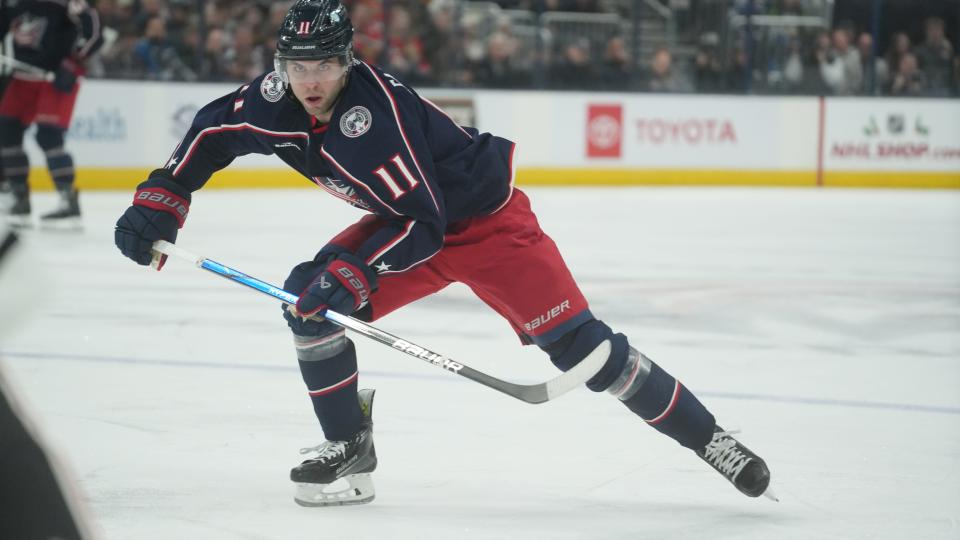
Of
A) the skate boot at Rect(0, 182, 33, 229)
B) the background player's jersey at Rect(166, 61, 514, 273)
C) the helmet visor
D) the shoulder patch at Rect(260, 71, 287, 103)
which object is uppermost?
the helmet visor

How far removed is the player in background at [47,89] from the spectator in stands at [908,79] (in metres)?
7.45

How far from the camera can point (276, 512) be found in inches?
100

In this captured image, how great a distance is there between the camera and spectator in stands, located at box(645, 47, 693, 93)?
1136cm

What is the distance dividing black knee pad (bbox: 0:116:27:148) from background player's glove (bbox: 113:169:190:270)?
16.2ft

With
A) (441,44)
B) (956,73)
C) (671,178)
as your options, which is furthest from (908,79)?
(441,44)

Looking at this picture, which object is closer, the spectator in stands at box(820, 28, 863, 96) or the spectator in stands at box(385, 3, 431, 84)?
the spectator in stands at box(385, 3, 431, 84)

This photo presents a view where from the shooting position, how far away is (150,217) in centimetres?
254

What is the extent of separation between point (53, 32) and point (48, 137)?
57 cm

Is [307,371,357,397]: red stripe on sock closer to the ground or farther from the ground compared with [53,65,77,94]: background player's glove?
closer to the ground

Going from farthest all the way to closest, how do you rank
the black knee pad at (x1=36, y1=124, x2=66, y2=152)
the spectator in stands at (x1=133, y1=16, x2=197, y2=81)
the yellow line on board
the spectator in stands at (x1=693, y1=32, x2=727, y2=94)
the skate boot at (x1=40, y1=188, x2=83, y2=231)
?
1. the spectator in stands at (x1=693, y1=32, x2=727, y2=94)
2. the yellow line on board
3. the spectator in stands at (x1=133, y1=16, x2=197, y2=81)
4. the black knee pad at (x1=36, y1=124, x2=66, y2=152)
5. the skate boot at (x1=40, y1=188, x2=83, y2=231)

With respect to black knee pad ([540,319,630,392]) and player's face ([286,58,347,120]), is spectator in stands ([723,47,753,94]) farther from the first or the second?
player's face ([286,58,347,120])

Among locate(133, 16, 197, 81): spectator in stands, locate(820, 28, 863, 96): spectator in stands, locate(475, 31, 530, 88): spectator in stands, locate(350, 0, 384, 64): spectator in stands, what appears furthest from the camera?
locate(820, 28, 863, 96): spectator in stands

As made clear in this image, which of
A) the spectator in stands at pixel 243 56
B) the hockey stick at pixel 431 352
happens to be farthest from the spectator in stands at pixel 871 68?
the hockey stick at pixel 431 352

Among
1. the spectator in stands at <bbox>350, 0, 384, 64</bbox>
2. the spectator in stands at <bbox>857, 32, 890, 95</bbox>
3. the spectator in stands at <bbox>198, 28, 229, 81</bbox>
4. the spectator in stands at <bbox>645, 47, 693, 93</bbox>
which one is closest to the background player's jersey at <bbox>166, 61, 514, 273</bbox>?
the spectator in stands at <bbox>198, 28, 229, 81</bbox>
